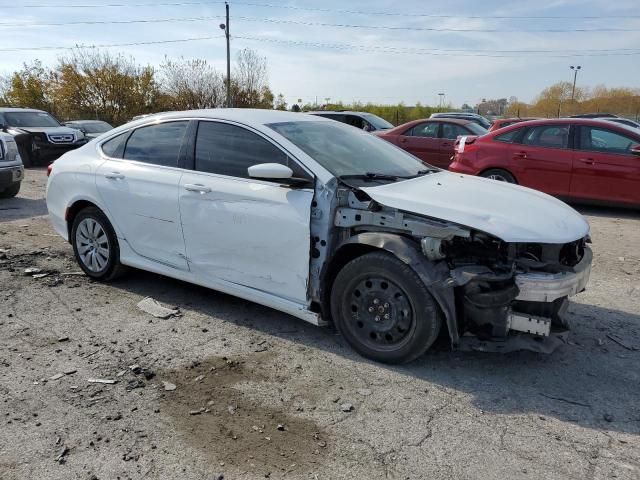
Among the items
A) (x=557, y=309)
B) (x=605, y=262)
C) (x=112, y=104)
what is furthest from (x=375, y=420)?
(x=112, y=104)

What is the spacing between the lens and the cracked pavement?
272cm

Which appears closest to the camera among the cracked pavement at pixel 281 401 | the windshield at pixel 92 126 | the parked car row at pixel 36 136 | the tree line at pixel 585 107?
the cracked pavement at pixel 281 401

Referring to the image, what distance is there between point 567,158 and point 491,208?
618 centimetres

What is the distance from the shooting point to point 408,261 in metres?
3.47

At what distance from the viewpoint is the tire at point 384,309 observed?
3.49m

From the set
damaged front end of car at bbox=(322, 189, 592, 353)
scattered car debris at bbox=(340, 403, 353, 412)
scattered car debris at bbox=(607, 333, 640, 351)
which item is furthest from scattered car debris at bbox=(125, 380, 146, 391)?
scattered car debris at bbox=(607, 333, 640, 351)

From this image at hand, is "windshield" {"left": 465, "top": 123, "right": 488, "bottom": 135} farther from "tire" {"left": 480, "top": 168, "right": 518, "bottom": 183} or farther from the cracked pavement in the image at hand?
the cracked pavement

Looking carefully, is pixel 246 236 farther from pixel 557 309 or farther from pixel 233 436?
pixel 557 309

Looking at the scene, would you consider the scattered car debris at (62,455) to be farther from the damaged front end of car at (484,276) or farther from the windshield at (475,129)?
the windshield at (475,129)

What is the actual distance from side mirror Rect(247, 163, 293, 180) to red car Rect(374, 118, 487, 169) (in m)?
9.14

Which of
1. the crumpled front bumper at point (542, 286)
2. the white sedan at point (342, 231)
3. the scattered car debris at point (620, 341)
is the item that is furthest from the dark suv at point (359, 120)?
the crumpled front bumper at point (542, 286)

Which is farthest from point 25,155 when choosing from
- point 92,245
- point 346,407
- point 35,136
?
point 346,407

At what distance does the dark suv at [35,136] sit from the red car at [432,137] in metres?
9.04

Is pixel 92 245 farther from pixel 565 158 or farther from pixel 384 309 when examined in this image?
pixel 565 158
